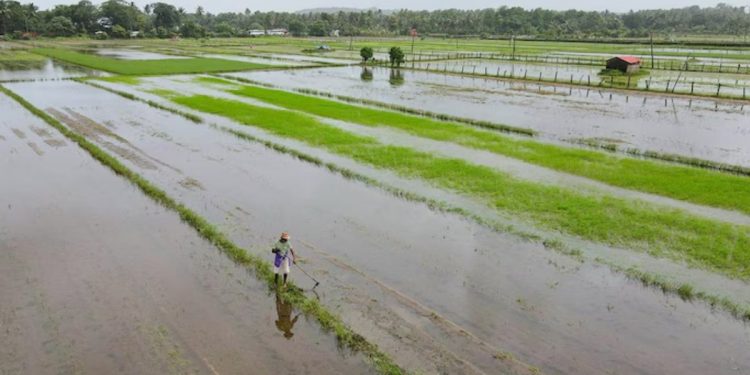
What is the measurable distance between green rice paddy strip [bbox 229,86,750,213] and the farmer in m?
13.2

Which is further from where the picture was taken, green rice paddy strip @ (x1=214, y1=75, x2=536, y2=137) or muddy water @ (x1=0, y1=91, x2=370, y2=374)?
green rice paddy strip @ (x1=214, y1=75, x2=536, y2=137)

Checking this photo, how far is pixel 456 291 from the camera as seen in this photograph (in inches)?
499

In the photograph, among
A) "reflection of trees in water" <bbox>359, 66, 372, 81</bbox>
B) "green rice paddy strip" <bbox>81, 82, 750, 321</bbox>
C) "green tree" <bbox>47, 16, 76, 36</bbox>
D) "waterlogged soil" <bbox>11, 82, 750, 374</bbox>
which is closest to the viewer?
"waterlogged soil" <bbox>11, 82, 750, 374</bbox>

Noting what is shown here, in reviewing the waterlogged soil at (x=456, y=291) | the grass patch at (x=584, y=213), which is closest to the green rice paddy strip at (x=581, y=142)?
the grass patch at (x=584, y=213)

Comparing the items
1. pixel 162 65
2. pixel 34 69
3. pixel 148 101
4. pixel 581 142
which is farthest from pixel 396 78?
pixel 34 69

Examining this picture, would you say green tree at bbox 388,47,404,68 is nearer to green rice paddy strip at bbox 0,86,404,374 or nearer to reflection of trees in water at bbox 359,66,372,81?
reflection of trees in water at bbox 359,66,372,81

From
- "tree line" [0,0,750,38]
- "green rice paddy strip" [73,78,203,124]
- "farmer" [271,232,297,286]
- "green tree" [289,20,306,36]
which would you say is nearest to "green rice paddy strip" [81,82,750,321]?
"farmer" [271,232,297,286]

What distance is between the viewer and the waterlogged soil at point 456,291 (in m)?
10.4

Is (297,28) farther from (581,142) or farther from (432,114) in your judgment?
(581,142)

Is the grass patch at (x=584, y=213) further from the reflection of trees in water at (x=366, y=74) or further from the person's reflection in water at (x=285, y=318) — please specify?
the reflection of trees in water at (x=366, y=74)

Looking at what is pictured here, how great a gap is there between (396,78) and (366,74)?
4879 millimetres

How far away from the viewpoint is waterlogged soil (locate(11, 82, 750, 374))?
34.0 feet

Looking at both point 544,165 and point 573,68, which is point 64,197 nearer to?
point 544,165

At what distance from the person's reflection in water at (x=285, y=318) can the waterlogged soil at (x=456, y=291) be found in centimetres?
92
